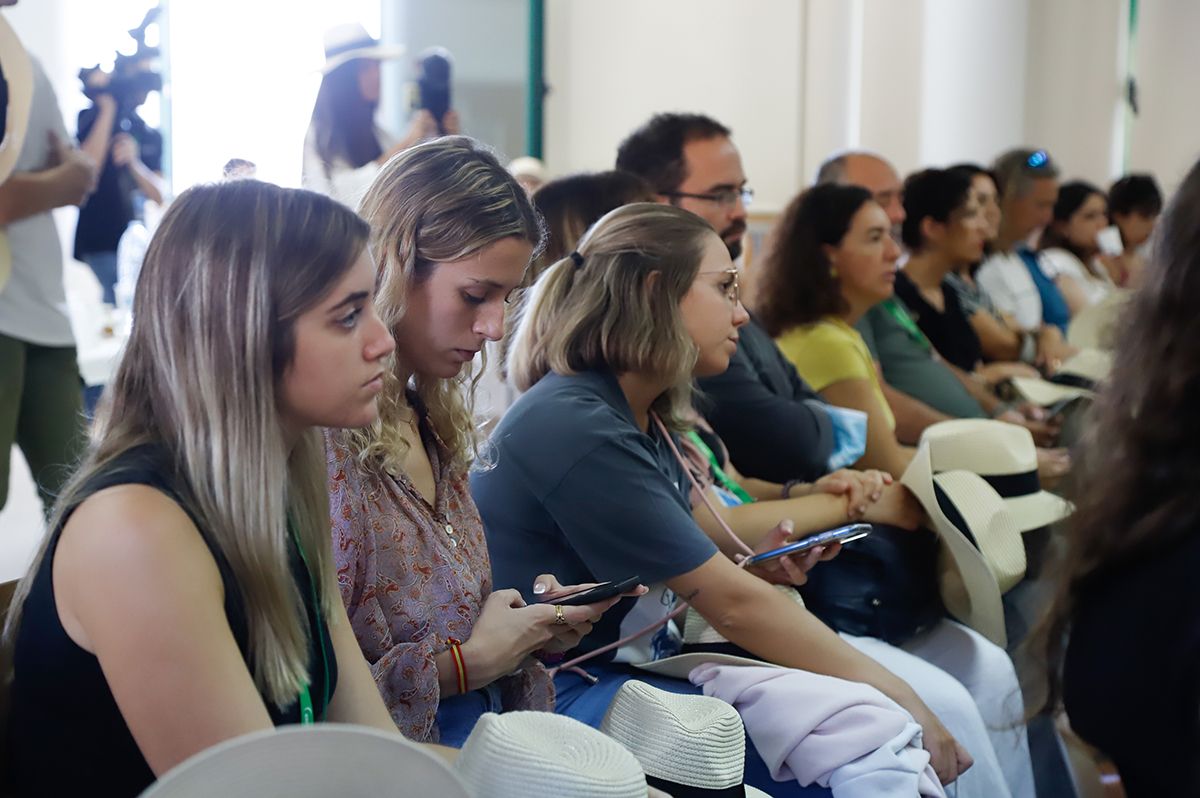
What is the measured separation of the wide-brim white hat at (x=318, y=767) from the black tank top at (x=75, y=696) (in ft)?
1.03

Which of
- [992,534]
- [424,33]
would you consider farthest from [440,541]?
[424,33]

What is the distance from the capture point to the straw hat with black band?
3045 millimetres

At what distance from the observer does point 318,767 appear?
0.92m

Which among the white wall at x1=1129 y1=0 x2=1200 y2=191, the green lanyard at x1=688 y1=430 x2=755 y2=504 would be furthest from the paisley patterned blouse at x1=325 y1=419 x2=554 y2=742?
the white wall at x1=1129 y1=0 x2=1200 y2=191

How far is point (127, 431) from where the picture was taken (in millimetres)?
1252

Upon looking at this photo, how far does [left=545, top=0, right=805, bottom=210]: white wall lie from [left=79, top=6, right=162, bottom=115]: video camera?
2.58 m

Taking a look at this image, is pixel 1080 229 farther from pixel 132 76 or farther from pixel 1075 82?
pixel 132 76

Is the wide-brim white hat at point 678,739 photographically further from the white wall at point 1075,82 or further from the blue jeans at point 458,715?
the white wall at point 1075,82

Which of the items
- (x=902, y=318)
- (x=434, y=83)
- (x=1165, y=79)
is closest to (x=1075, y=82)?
(x=1165, y=79)

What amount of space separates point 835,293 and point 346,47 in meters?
2.56

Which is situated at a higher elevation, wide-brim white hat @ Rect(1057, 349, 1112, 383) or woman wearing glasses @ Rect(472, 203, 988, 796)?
woman wearing glasses @ Rect(472, 203, 988, 796)

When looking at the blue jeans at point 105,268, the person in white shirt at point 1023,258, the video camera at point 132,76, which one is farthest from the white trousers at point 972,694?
the video camera at point 132,76

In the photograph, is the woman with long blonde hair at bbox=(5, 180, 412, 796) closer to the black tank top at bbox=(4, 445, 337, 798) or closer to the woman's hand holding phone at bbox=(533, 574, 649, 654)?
the black tank top at bbox=(4, 445, 337, 798)

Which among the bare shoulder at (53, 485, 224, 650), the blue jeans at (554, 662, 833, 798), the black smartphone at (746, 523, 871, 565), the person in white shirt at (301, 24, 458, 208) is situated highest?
the person in white shirt at (301, 24, 458, 208)
